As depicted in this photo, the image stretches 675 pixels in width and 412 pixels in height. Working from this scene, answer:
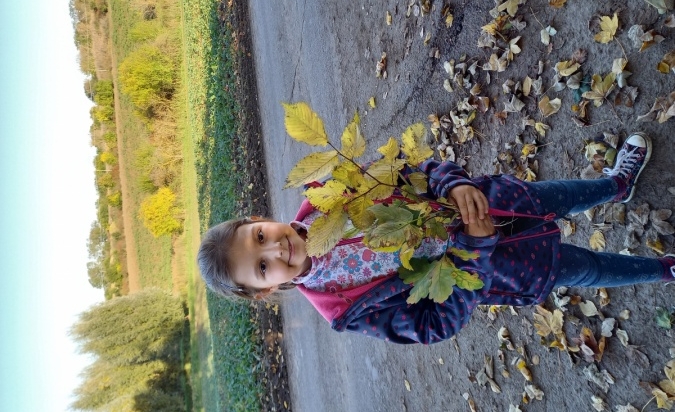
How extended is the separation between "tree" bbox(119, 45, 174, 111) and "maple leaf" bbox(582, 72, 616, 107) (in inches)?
494

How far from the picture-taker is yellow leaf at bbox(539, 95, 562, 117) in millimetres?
2480

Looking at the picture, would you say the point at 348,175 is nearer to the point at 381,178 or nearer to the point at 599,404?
the point at 381,178

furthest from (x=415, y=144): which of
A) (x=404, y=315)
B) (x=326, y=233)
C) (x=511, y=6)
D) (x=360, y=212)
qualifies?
(x=511, y=6)

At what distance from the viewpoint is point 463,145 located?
10.6 feet

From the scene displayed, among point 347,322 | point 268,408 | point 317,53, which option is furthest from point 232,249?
point 268,408

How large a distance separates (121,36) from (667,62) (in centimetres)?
1782

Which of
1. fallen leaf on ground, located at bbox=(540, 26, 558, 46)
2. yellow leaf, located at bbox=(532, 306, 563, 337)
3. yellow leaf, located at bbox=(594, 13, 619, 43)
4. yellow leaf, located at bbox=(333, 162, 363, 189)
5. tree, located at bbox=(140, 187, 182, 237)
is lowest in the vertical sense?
tree, located at bbox=(140, 187, 182, 237)

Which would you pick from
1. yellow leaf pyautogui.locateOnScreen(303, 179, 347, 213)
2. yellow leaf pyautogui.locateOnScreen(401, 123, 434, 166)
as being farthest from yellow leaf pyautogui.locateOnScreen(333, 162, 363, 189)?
yellow leaf pyautogui.locateOnScreen(401, 123, 434, 166)

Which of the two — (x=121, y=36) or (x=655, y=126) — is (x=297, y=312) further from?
(x=121, y=36)

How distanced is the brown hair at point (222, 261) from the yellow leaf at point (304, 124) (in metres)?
1.01

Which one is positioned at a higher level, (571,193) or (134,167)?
(571,193)

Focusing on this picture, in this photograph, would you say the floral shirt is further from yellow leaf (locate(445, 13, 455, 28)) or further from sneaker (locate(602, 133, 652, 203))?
yellow leaf (locate(445, 13, 455, 28))

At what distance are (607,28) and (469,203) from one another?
138 cm

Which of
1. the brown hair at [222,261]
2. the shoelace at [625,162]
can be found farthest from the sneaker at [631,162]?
the brown hair at [222,261]
